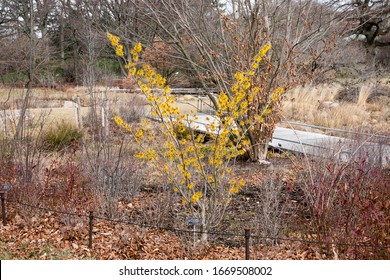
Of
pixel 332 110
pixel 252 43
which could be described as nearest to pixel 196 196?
pixel 252 43

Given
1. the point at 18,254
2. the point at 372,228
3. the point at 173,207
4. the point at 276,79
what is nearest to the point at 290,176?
the point at 276,79

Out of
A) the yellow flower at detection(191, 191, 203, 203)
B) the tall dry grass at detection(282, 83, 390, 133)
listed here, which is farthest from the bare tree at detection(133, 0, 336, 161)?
the tall dry grass at detection(282, 83, 390, 133)

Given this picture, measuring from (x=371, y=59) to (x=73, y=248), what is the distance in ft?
59.7

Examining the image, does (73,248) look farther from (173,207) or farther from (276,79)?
(276,79)

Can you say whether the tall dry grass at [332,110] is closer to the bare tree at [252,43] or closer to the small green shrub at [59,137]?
the bare tree at [252,43]

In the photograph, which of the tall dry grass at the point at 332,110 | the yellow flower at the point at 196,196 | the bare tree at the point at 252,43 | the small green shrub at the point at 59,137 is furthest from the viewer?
the tall dry grass at the point at 332,110

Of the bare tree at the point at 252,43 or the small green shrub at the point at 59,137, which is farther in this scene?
the small green shrub at the point at 59,137

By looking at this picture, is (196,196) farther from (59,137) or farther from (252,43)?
(59,137)

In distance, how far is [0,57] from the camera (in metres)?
21.3

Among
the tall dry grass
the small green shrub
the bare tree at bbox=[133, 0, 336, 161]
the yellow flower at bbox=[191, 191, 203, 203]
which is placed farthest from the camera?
the tall dry grass

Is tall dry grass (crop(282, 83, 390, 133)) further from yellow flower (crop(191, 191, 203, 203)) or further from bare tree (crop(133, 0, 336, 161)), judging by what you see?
yellow flower (crop(191, 191, 203, 203))

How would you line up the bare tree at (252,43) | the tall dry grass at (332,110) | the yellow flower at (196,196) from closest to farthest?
the yellow flower at (196,196), the bare tree at (252,43), the tall dry grass at (332,110)

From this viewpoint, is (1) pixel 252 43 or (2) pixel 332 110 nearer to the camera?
(1) pixel 252 43

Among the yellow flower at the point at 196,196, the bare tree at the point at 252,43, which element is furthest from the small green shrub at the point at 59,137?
the yellow flower at the point at 196,196
